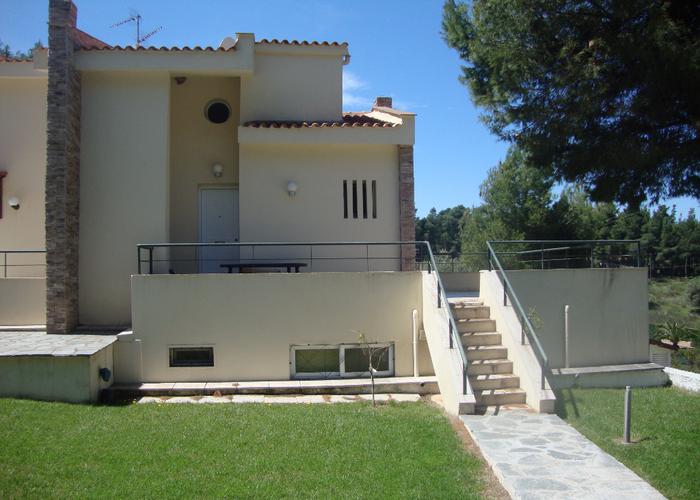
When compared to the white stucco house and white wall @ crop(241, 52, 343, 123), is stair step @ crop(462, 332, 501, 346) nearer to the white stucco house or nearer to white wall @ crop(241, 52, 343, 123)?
the white stucco house

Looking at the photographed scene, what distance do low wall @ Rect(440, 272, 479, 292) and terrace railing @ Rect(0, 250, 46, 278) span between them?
878cm

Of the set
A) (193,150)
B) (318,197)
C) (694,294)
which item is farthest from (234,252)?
(694,294)

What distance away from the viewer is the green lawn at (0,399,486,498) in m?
5.29

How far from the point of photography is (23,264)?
11781mm

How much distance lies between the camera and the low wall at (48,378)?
8328mm

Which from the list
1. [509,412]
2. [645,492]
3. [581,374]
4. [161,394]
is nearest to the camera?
[645,492]

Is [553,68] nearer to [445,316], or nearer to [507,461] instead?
[445,316]

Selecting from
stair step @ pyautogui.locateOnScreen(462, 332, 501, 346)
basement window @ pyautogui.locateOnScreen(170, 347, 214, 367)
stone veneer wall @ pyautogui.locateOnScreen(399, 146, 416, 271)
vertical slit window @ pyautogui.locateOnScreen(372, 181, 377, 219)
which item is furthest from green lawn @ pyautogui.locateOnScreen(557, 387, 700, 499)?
basement window @ pyautogui.locateOnScreen(170, 347, 214, 367)

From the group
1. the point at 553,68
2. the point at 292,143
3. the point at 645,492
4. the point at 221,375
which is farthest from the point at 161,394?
the point at 553,68

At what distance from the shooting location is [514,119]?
10.3 meters

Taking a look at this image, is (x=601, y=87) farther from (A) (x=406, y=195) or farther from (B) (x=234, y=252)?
(B) (x=234, y=252)

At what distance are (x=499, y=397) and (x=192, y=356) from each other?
527cm

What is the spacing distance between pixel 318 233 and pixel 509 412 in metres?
5.68

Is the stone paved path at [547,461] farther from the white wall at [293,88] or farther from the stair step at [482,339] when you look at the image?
the white wall at [293,88]
